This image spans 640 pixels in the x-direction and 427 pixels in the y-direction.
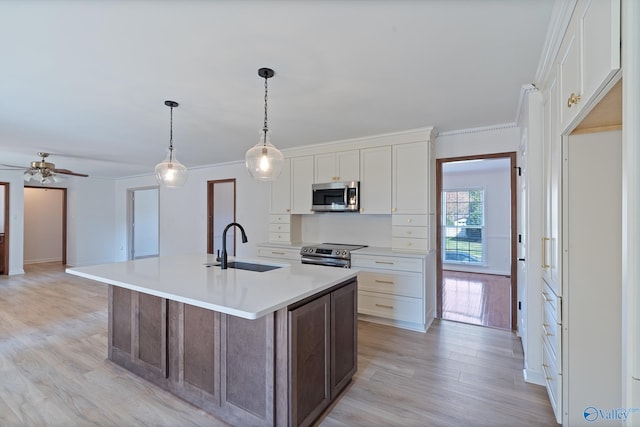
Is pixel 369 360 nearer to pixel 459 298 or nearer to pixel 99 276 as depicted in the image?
pixel 99 276

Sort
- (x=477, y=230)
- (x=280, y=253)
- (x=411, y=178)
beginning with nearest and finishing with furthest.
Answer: (x=411, y=178), (x=280, y=253), (x=477, y=230)

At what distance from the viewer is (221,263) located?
262 centimetres

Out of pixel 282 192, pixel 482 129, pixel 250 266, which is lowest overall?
pixel 250 266

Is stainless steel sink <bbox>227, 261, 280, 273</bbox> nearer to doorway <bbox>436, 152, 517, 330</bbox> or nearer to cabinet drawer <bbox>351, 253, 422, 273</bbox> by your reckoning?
→ cabinet drawer <bbox>351, 253, 422, 273</bbox>

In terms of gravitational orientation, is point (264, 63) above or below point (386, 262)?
above

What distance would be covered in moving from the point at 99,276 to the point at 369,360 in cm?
226

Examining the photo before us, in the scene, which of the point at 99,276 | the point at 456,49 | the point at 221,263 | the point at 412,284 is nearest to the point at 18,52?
the point at 99,276

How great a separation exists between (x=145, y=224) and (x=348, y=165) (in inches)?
296

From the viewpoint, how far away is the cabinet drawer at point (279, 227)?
182 inches

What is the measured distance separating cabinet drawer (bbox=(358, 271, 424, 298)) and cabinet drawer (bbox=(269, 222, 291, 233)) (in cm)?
147

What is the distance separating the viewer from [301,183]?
445cm

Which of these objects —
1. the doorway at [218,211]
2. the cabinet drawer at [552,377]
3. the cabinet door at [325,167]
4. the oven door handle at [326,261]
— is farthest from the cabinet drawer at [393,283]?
the doorway at [218,211]

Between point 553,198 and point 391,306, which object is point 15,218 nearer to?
point 391,306

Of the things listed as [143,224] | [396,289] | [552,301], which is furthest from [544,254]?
[143,224]
